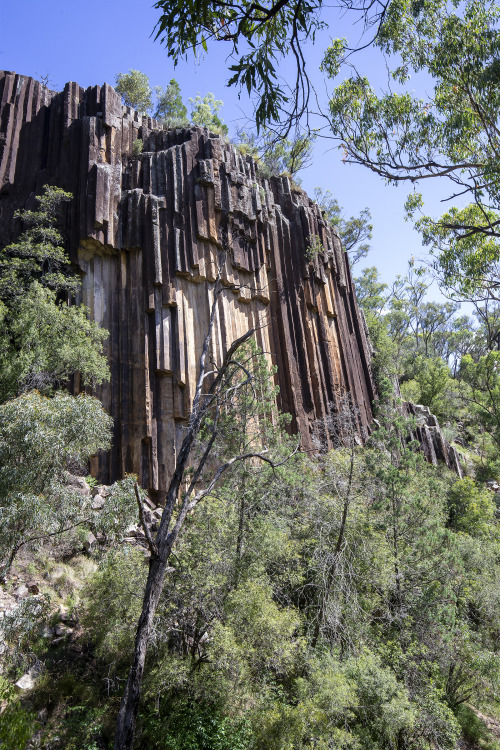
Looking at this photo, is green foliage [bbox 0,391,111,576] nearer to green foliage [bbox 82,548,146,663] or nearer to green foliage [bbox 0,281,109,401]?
green foliage [bbox 82,548,146,663]

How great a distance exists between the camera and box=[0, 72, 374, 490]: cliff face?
55.8 ft

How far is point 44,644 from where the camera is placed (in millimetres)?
10836

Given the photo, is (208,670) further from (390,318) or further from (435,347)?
(435,347)

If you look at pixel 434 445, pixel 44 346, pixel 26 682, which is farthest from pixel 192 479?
pixel 434 445

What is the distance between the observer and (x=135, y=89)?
29578 millimetres

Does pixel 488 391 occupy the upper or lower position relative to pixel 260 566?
upper

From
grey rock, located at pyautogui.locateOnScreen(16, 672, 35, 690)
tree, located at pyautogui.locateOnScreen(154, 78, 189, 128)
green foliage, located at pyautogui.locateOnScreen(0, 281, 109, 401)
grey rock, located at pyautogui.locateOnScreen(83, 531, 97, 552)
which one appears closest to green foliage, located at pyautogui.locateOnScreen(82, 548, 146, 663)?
grey rock, located at pyautogui.locateOnScreen(16, 672, 35, 690)

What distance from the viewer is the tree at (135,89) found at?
96.7ft

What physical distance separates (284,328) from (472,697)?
13.8m

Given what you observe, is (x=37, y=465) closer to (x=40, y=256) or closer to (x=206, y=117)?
(x=40, y=256)

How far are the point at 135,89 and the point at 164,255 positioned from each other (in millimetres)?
16958

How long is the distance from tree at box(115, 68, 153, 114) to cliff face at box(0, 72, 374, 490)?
9.49m

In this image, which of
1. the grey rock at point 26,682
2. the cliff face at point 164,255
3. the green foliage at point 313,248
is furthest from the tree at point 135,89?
the grey rock at point 26,682

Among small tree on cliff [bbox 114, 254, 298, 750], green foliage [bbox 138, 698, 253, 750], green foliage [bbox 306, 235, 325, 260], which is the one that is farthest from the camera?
green foliage [bbox 306, 235, 325, 260]
